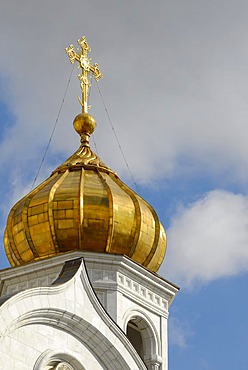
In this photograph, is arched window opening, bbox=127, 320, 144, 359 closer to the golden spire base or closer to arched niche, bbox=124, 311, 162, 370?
arched niche, bbox=124, 311, 162, 370

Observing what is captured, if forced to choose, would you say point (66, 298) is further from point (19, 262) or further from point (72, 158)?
point (72, 158)

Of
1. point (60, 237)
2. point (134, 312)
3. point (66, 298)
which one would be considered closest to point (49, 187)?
point (60, 237)

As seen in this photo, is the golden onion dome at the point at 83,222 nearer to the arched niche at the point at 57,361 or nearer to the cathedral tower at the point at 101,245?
the cathedral tower at the point at 101,245

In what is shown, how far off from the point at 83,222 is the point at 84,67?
4738mm

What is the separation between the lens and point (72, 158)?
2630 cm

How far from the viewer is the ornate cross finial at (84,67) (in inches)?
1077

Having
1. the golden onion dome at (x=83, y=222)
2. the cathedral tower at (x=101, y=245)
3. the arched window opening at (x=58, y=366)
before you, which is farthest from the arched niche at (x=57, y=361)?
the golden onion dome at (x=83, y=222)

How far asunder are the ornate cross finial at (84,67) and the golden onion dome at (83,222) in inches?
91.2

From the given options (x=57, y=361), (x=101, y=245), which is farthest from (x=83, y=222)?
(x=57, y=361)

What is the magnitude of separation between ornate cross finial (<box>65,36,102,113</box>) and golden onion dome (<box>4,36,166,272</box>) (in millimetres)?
2318

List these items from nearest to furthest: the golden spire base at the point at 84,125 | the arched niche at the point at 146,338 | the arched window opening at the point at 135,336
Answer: the arched niche at the point at 146,338 < the arched window opening at the point at 135,336 < the golden spire base at the point at 84,125

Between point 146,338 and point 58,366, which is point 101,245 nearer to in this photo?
point 146,338

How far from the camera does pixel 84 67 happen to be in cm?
2764

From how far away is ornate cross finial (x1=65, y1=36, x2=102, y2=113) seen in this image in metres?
27.4
